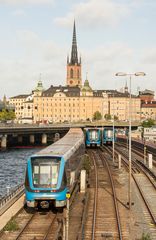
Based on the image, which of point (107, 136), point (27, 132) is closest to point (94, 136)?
point (107, 136)

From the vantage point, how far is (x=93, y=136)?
78875mm

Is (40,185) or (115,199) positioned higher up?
(40,185)

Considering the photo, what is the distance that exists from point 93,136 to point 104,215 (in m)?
52.7

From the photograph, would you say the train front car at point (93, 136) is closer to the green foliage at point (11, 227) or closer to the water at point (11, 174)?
the water at point (11, 174)

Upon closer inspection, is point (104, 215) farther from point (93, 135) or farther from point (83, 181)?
point (93, 135)

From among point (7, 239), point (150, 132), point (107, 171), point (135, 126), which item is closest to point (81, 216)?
point (7, 239)

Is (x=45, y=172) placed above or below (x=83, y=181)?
above

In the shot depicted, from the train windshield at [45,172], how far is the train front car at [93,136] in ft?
172

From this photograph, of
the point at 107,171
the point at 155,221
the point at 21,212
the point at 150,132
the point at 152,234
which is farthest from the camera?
the point at 150,132

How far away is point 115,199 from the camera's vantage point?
30.8m

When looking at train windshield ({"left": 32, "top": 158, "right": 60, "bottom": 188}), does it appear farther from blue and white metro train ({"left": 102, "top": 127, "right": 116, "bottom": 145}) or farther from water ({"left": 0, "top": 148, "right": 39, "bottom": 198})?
blue and white metro train ({"left": 102, "top": 127, "right": 116, "bottom": 145})

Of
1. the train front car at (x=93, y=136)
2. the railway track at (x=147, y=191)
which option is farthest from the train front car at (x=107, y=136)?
the railway track at (x=147, y=191)

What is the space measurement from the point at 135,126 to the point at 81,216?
15529 cm

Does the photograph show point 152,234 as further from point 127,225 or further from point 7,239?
point 7,239
